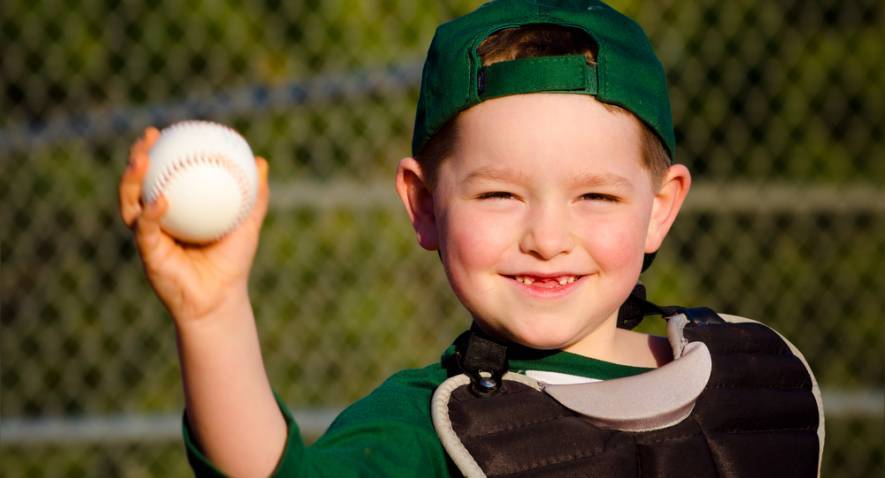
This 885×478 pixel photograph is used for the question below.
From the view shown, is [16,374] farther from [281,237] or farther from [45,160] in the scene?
[281,237]

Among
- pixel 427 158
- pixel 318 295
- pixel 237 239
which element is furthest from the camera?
pixel 318 295

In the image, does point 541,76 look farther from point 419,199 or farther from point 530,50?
point 419,199

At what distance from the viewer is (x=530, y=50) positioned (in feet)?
6.22

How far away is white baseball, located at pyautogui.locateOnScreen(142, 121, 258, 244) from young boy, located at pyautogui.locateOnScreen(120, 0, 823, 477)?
41 millimetres

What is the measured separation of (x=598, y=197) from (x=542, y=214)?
114 mm

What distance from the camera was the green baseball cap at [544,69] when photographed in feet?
5.94

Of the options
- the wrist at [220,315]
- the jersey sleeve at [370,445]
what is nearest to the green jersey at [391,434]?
the jersey sleeve at [370,445]

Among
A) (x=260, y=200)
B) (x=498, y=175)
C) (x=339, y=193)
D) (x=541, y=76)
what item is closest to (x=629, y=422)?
(x=498, y=175)

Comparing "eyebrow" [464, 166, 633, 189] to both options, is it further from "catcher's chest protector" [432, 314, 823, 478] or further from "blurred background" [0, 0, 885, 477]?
"blurred background" [0, 0, 885, 477]

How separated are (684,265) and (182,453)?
2.12m

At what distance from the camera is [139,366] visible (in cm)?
470

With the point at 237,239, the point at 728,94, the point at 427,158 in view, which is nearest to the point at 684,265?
the point at 728,94

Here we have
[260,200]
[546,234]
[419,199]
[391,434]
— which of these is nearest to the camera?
[260,200]

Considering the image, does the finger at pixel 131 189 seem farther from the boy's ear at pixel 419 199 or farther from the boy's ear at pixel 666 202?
the boy's ear at pixel 666 202
